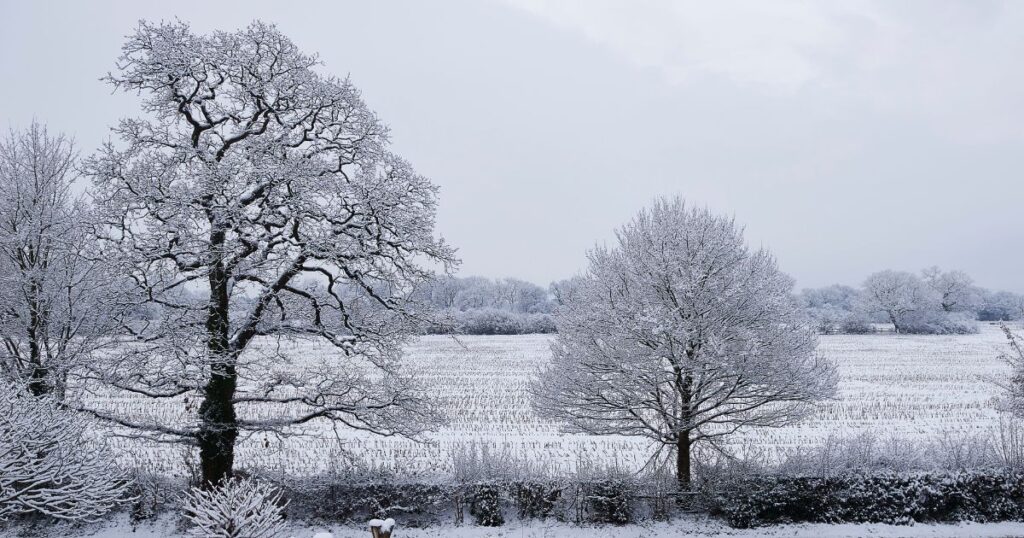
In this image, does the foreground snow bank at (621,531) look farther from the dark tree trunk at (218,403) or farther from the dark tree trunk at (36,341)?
the dark tree trunk at (36,341)

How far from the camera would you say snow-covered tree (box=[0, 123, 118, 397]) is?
10508 millimetres

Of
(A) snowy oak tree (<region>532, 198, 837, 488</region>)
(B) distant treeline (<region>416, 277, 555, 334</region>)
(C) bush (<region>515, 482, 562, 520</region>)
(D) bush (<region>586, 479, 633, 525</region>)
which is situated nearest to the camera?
(A) snowy oak tree (<region>532, 198, 837, 488</region>)

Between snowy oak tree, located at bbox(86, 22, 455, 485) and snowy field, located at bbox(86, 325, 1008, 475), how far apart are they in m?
1.18

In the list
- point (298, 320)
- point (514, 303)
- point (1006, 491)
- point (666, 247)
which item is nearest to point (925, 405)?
point (1006, 491)

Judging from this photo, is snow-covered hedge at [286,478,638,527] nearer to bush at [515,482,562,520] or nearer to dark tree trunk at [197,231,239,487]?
bush at [515,482,562,520]

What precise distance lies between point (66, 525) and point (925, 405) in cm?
2958

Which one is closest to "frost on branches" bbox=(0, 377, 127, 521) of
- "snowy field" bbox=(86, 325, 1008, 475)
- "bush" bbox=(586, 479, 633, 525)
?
"snowy field" bbox=(86, 325, 1008, 475)

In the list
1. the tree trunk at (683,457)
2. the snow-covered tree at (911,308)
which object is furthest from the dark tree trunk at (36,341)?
the snow-covered tree at (911,308)

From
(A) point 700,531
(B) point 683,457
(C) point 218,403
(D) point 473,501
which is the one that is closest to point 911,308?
(B) point 683,457

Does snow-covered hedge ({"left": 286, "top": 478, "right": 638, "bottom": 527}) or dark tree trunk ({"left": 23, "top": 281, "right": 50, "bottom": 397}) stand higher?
dark tree trunk ({"left": 23, "top": 281, "right": 50, "bottom": 397})

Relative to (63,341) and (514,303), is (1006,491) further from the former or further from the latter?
(514,303)

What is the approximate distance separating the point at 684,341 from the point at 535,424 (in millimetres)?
11150

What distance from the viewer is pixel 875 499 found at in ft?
40.5

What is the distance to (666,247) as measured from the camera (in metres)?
12.1
